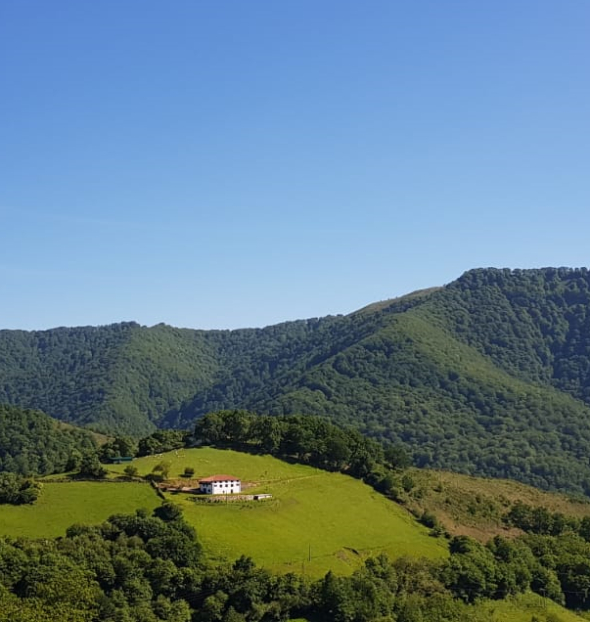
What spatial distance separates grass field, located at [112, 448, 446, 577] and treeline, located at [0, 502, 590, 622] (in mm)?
4389

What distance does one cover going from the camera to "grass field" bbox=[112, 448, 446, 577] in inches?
3460

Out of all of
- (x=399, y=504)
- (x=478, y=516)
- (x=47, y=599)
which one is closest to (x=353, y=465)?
(x=399, y=504)

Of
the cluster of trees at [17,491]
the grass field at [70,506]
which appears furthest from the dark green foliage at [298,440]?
the cluster of trees at [17,491]

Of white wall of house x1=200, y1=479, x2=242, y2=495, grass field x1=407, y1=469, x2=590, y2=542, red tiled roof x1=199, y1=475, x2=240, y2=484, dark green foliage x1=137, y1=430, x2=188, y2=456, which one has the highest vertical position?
dark green foliage x1=137, y1=430, x2=188, y2=456

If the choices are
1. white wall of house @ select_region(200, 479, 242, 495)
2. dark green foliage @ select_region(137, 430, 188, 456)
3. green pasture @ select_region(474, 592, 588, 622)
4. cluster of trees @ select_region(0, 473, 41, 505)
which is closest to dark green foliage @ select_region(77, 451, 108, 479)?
cluster of trees @ select_region(0, 473, 41, 505)

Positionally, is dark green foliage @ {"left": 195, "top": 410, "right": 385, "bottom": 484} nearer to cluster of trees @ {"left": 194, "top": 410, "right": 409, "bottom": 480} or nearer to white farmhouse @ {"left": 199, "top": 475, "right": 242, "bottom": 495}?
cluster of trees @ {"left": 194, "top": 410, "right": 409, "bottom": 480}

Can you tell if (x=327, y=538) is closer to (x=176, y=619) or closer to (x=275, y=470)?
(x=275, y=470)

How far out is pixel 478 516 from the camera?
11794 cm

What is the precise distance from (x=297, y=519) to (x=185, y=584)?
990 inches

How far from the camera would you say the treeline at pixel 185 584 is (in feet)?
223

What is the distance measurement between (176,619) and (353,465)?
182ft

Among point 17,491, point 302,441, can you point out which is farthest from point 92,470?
point 302,441

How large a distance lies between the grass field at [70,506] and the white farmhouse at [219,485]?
739cm

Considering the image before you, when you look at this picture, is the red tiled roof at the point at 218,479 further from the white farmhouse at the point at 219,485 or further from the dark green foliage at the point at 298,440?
the dark green foliage at the point at 298,440
